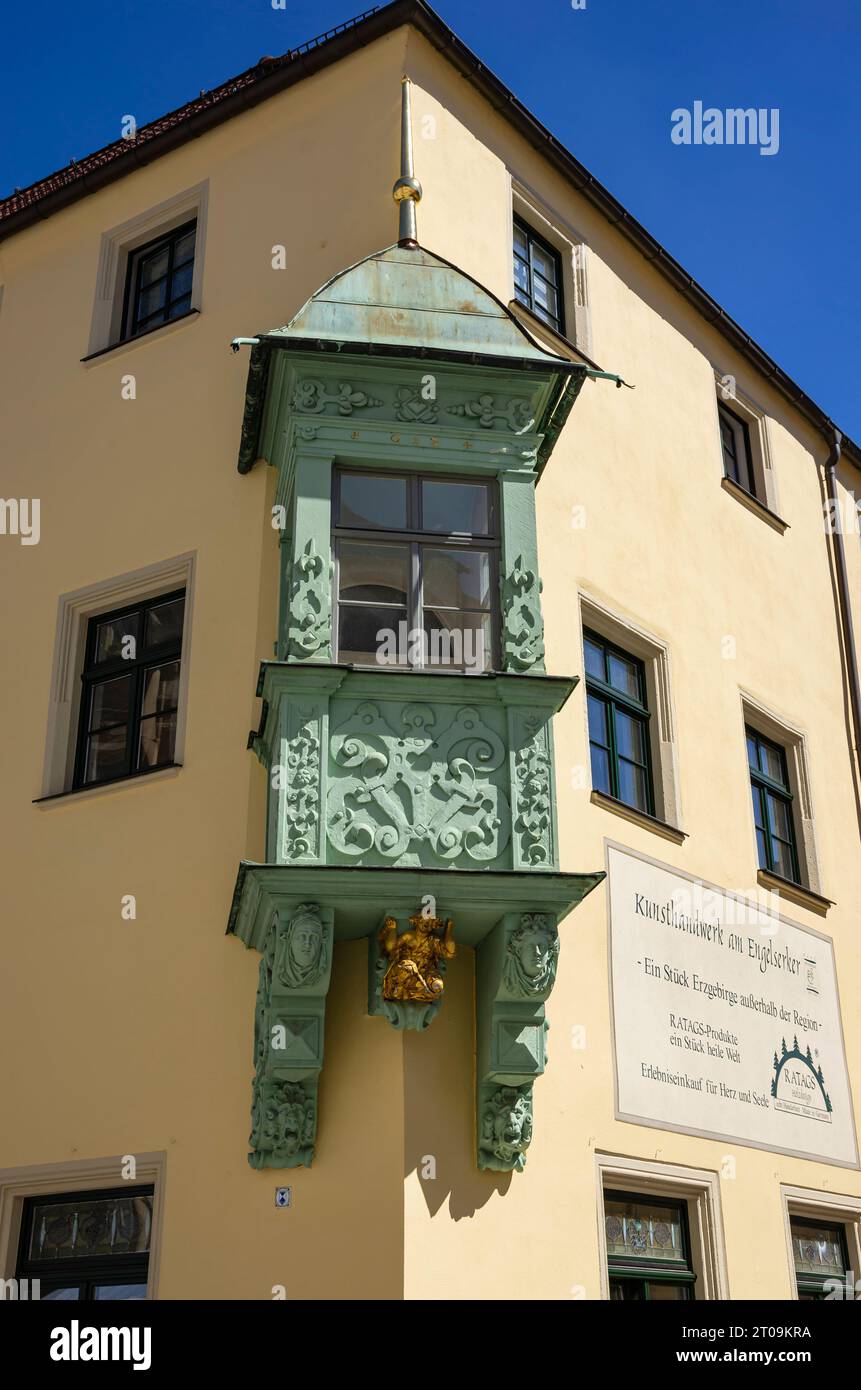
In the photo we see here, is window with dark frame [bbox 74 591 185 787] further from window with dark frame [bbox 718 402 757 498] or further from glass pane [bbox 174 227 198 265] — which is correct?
window with dark frame [bbox 718 402 757 498]

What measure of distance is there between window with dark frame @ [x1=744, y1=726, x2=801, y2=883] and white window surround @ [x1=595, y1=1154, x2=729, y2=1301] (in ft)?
9.02

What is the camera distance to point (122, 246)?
1197 cm

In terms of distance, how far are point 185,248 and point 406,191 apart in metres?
2.26

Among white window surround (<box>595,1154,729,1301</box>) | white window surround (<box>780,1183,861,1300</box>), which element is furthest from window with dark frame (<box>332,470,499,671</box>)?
white window surround (<box>780,1183,861,1300</box>)

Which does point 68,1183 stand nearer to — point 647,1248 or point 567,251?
point 647,1248

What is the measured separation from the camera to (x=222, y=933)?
8.63 metres

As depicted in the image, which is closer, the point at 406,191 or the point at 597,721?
the point at 406,191

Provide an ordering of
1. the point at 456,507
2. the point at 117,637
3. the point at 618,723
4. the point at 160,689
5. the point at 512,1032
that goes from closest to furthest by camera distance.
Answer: the point at 512,1032, the point at 456,507, the point at 160,689, the point at 117,637, the point at 618,723

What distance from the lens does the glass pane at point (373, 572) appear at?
871 centimetres

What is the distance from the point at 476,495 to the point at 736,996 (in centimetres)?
373

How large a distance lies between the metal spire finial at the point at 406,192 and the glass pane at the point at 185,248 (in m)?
1.86

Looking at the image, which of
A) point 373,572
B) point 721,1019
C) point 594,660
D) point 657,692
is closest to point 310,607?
point 373,572
